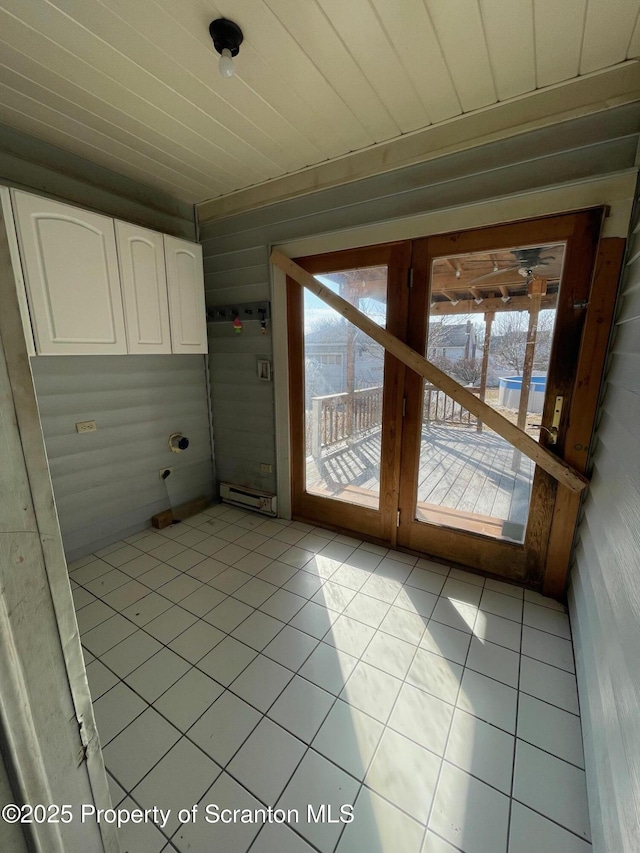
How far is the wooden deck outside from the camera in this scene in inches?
83.7

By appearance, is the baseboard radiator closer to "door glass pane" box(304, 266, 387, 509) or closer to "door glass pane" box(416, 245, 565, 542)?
"door glass pane" box(304, 266, 387, 509)

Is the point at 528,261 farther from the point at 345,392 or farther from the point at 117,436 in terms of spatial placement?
the point at 117,436

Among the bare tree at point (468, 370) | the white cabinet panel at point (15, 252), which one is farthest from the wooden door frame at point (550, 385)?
the white cabinet panel at point (15, 252)

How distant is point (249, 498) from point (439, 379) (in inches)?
76.5

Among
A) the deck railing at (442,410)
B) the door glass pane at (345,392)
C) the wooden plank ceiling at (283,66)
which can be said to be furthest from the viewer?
the door glass pane at (345,392)

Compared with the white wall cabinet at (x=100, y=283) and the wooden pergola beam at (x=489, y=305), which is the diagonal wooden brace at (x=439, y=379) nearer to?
the wooden pergola beam at (x=489, y=305)

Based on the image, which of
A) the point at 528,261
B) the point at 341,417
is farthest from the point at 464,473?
the point at 528,261

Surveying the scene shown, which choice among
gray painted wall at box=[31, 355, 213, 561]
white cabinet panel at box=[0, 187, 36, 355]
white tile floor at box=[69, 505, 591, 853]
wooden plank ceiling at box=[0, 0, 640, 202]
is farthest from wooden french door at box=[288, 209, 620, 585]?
white cabinet panel at box=[0, 187, 36, 355]

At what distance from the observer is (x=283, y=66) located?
1.50 m

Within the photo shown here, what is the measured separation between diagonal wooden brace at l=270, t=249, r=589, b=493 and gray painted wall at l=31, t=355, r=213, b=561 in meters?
1.26

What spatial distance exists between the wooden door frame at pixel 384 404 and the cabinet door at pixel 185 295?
712 mm

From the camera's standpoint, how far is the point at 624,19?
1.27 meters

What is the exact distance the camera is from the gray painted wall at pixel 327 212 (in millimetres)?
1621

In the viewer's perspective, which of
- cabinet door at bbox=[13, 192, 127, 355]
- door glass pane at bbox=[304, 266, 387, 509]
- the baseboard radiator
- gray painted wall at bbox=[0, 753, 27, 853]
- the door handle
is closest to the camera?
gray painted wall at bbox=[0, 753, 27, 853]
